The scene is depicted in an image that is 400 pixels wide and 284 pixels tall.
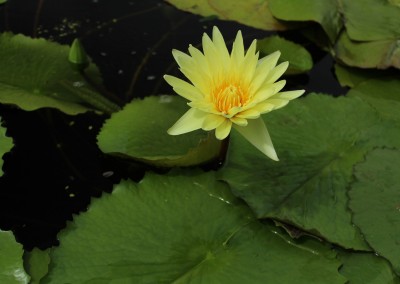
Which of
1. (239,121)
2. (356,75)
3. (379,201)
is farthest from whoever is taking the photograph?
(356,75)

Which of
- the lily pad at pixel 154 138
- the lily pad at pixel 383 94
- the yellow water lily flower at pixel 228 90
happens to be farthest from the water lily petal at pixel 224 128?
the lily pad at pixel 383 94

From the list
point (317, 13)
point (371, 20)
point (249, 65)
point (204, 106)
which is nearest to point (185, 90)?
point (204, 106)

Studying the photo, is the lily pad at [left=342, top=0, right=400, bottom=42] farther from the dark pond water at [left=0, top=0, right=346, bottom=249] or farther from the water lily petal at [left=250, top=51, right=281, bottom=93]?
the water lily petal at [left=250, top=51, right=281, bottom=93]

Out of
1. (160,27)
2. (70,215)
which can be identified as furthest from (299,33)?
(70,215)

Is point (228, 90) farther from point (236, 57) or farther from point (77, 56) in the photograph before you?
point (77, 56)

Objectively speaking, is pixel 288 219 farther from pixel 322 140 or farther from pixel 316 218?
pixel 322 140

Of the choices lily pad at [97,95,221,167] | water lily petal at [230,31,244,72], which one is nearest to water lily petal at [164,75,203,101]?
water lily petal at [230,31,244,72]
